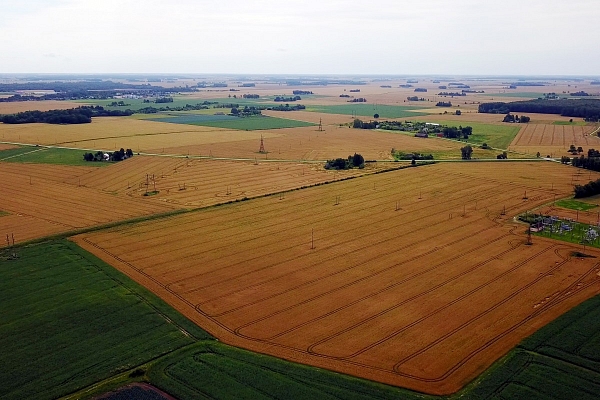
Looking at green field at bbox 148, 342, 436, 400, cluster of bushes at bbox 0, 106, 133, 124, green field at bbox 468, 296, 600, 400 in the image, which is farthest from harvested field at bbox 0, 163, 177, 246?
cluster of bushes at bbox 0, 106, 133, 124

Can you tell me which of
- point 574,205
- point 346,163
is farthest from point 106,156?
point 574,205

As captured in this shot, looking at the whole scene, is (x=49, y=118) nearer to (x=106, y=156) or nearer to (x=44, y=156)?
(x=44, y=156)

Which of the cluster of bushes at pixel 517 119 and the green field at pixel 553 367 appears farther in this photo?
the cluster of bushes at pixel 517 119

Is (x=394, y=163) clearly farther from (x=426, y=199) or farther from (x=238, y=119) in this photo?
(x=238, y=119)

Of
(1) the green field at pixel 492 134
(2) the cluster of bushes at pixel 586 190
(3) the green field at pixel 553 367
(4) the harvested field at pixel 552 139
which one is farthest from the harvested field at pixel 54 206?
(1) the green field at pixel 492 134

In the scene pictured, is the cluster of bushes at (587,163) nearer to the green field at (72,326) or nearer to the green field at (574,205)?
the green field at (574,205)

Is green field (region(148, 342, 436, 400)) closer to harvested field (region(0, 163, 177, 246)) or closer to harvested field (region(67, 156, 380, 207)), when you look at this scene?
harvested field (region(0, 163, 177, 246))
